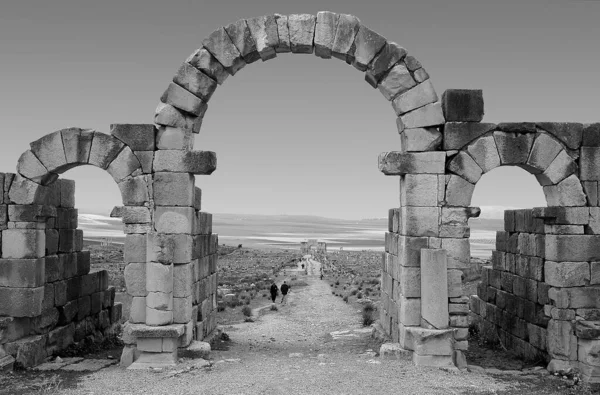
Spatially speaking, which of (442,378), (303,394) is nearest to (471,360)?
(442,378)

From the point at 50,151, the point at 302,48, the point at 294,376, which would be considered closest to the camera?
the point at 294,376

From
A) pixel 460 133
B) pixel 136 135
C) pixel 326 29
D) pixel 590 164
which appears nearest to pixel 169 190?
pixel 136 135

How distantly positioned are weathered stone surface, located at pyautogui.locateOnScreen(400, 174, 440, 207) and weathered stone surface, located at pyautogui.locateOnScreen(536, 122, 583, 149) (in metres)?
2.51

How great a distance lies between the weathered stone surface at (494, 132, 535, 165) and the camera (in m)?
10.6

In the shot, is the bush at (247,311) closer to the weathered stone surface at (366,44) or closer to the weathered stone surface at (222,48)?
the weathered stone surface at (222,48)

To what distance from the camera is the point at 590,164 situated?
10.7 m

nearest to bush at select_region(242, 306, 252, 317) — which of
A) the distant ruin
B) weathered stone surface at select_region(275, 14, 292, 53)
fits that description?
the distant ruin

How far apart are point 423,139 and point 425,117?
17.3 inches

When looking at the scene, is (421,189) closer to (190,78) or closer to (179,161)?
(179,161)

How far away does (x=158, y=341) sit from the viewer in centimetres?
1042

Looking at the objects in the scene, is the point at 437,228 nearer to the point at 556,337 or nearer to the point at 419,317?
A: the point at 419,317

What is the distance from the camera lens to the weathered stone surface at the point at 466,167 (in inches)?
416

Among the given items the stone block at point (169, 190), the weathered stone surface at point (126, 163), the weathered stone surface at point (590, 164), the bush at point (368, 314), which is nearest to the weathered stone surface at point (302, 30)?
the stone block at point (169, 190)

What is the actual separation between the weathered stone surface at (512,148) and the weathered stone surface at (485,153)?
4.7 inches
